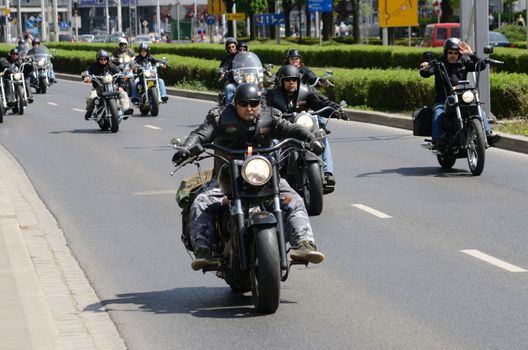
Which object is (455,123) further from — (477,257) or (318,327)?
(318,327)

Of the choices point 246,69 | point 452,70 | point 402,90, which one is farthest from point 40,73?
point 452,70

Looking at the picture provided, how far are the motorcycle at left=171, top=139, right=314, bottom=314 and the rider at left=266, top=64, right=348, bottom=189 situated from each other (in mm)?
5274

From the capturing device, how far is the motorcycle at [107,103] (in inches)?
1027

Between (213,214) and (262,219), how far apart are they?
0.76m

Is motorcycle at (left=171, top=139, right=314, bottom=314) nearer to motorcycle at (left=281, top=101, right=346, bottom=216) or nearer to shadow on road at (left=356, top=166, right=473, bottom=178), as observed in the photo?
motorcycle at (left=281, top=101, right=346, bottom=216)

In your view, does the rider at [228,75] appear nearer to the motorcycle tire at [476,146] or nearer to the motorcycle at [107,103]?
the motorcycle at [107,103]

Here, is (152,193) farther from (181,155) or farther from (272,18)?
(272,18)

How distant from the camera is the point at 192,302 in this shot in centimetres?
917

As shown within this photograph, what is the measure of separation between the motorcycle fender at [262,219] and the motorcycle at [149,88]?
2218 cm

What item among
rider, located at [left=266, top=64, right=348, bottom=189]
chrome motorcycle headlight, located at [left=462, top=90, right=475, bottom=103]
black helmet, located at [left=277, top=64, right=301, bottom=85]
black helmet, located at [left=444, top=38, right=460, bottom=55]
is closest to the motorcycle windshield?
black helmet, located at [left=444, top=38, right=460, bottom=55]

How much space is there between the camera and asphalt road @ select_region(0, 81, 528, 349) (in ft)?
26.5

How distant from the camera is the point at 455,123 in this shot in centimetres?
1727

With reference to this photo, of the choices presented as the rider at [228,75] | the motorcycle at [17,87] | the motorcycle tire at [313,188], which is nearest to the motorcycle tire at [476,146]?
the motorcycle tire at [313,188]

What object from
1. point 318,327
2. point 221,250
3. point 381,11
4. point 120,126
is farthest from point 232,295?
point 381,11
